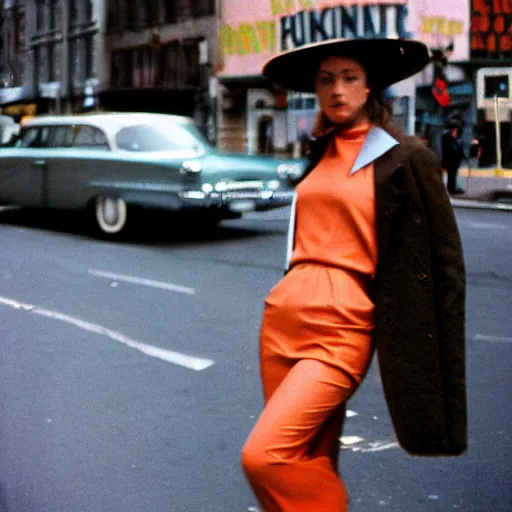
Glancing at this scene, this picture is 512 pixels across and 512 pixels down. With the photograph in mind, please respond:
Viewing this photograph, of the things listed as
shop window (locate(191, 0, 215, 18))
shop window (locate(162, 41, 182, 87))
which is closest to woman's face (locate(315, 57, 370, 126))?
shop window (locate(191, 0, 215, 18))

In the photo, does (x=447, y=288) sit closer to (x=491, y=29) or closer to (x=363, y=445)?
(x=363, y=445)

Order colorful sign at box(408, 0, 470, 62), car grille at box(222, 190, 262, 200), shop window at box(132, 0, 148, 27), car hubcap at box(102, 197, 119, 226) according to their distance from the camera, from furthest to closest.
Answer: shop window at box(132, 0, 148, 27) < colorful sign at box(408, 0, 470, 62) < car hubcap at box(102, 197, 119, 226) < car grille at box(222, 190, 262, 200)

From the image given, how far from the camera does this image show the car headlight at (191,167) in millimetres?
11938

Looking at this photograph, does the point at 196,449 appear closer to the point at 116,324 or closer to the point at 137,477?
the point at 137,477

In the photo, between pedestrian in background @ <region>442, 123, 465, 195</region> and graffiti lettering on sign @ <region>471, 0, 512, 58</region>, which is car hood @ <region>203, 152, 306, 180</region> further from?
graffiti lettering on sign @ <region>471, 0, 512, 58</region>

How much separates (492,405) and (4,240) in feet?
29.2

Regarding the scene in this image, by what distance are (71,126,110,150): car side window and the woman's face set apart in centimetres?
1032

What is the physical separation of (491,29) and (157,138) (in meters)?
21.1

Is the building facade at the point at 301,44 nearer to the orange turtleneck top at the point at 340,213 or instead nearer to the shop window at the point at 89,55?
the shop window at the point at 89,55

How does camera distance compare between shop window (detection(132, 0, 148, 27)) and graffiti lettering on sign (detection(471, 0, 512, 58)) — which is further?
shop window (detection(132, 0, 148, 27))

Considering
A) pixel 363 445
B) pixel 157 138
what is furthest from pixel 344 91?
pixel 157 138

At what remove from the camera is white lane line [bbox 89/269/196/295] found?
8.88m

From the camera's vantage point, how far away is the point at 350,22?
106 feet

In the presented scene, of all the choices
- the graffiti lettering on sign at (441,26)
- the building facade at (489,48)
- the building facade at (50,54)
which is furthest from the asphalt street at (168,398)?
the building facade at (50,54)
